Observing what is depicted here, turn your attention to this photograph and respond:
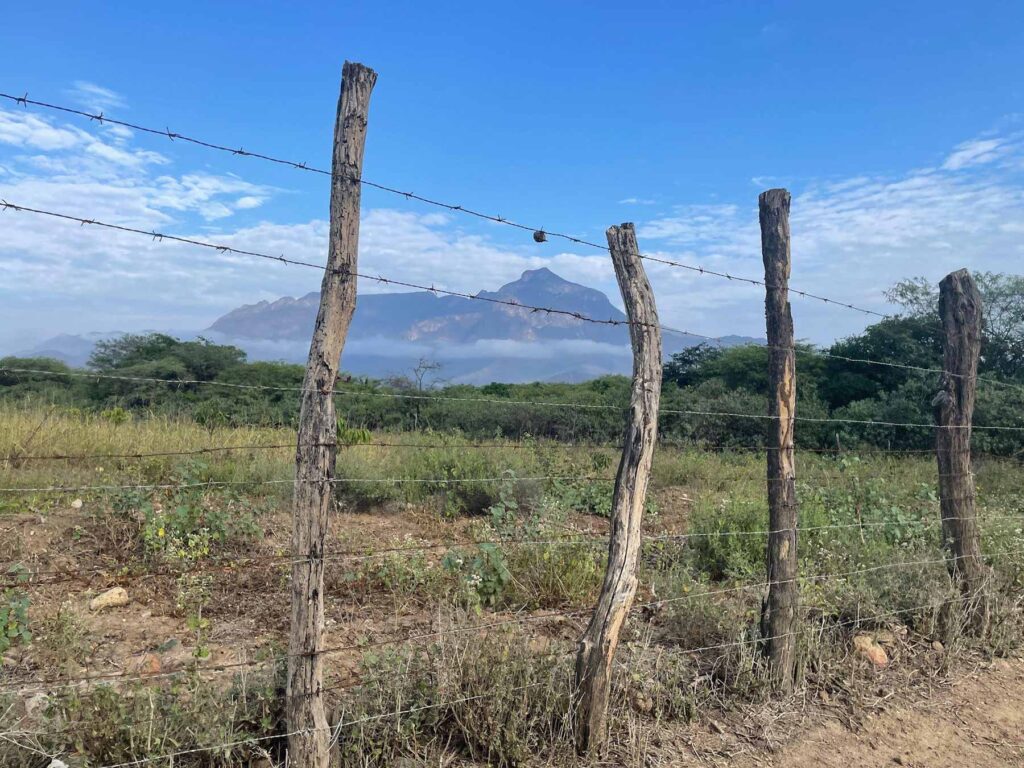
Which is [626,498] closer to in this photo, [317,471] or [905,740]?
[317,471]

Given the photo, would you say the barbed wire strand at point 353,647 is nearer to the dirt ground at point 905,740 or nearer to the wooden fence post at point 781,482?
the wooden fence post at point 781,482

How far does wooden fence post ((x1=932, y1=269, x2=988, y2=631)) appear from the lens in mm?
5555

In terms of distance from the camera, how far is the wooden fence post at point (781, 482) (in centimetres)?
448

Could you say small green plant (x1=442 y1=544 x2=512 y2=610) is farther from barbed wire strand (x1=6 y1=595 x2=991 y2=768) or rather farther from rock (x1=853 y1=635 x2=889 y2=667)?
rock (x1=853 y1=635 x2=889 y2=667)

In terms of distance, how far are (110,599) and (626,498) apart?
370 cm

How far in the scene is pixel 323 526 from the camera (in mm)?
3209

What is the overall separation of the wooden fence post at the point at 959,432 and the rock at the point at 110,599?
5.75 meters

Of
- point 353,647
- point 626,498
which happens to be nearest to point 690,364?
point 626,498

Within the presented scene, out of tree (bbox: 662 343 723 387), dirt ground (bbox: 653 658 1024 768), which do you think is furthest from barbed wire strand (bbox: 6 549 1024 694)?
tree (bbox: 662 343 723 387)

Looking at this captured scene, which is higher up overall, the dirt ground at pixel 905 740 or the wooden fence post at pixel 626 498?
the wooden fence post at pixel 626 498

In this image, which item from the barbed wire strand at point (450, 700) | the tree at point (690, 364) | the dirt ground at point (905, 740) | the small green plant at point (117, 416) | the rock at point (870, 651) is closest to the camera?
the barbed wire strand at point (450, 700)

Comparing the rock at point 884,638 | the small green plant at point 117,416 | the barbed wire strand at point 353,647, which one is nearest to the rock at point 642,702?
the barbed wire strand at point 353,647

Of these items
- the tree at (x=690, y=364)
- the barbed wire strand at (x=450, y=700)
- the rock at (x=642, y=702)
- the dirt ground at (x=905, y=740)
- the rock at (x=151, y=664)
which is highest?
the tree at (x=690, y=364)

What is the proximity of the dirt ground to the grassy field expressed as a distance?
148 millimetres
